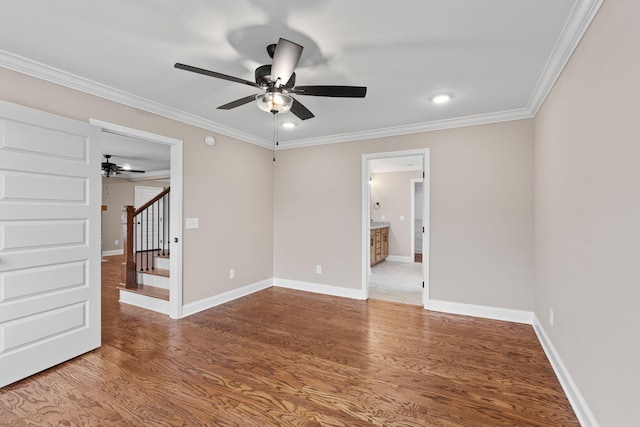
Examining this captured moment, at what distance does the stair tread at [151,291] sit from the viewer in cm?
369

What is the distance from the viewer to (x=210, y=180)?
148 inches

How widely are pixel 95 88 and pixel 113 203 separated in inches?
256

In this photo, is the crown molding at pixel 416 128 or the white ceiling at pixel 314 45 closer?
the white ceiling at pixel 314 45

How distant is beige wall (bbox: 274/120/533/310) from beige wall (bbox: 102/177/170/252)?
6247 mm

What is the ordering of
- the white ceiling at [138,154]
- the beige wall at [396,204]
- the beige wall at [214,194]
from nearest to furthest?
the beige wall at [214,194] → the white ceiling at [138,154] → the beige wall at [396,204]

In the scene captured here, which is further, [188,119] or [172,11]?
[188,119]

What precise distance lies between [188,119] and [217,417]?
307cm

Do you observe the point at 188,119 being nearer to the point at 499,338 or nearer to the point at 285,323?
the point at 285,323

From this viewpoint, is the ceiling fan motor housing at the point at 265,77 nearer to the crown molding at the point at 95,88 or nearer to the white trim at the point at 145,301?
the crown molding at the point at 95,88

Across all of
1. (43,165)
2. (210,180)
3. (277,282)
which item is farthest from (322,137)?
(43,165)

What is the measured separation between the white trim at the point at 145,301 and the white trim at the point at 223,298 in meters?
0.31

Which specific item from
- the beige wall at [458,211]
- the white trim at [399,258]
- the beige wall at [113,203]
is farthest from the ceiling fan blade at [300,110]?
the beige wall at [113,203]

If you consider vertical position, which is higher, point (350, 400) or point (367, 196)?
point (367, 196)

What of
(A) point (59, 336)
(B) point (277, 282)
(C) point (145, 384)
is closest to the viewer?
(C) point (145, 384)
